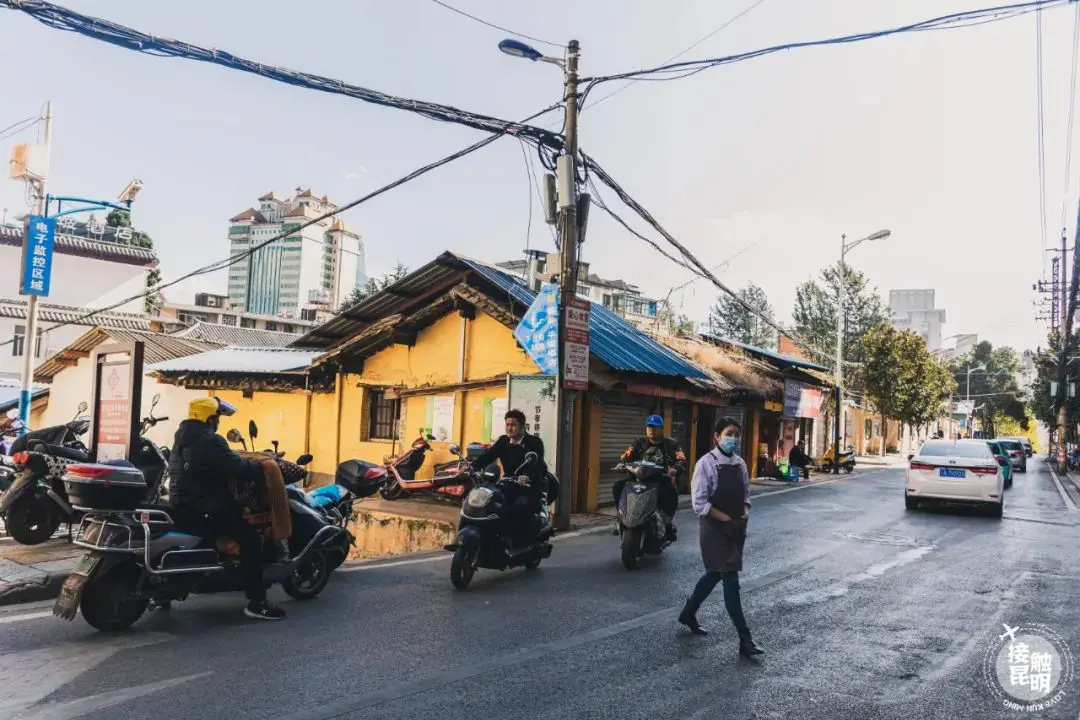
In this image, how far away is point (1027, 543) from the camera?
12.1 m

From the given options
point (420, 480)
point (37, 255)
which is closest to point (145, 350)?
point (37, 255)

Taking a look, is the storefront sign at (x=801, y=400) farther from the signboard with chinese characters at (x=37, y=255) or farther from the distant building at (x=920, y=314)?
the distant building at (x=920, y=314)

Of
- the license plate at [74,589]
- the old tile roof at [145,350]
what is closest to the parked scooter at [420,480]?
the license plate at [74,589]

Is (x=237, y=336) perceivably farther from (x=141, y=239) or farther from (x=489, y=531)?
(x=489, y=531)

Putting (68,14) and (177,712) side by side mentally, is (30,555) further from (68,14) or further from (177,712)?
(68,14)

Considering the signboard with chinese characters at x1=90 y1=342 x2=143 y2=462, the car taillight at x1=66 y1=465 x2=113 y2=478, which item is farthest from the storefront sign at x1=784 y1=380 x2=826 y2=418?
the car taillight at x1=66 y1=465 x2=113 y2=478

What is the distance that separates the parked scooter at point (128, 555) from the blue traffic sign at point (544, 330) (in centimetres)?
699

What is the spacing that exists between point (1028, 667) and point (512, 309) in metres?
10.5

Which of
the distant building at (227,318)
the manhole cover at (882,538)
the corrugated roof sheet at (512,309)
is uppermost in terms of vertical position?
the distant building at (227,318)

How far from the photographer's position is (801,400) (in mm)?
28547

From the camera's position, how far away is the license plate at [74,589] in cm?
575

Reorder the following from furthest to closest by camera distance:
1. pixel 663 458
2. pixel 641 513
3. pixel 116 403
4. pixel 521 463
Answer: pixel 663 458
pixel 641 513
pixel 116 403
pixel 521 463

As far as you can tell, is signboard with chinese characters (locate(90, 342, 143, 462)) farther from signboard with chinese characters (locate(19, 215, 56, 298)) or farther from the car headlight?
signboard with chinese characters (locate(19, 215, 56, 298))

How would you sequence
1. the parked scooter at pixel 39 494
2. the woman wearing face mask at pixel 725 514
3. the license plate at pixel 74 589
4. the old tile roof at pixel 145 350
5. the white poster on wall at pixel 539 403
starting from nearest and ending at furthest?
the license plate at pixel 74 589 → the woman wearing face mask at pixel 725 514 → the parked scooter at pixel 39 494 → the white poster on wall at pixel 539 403 → the old tile roof at pixel 145 350
